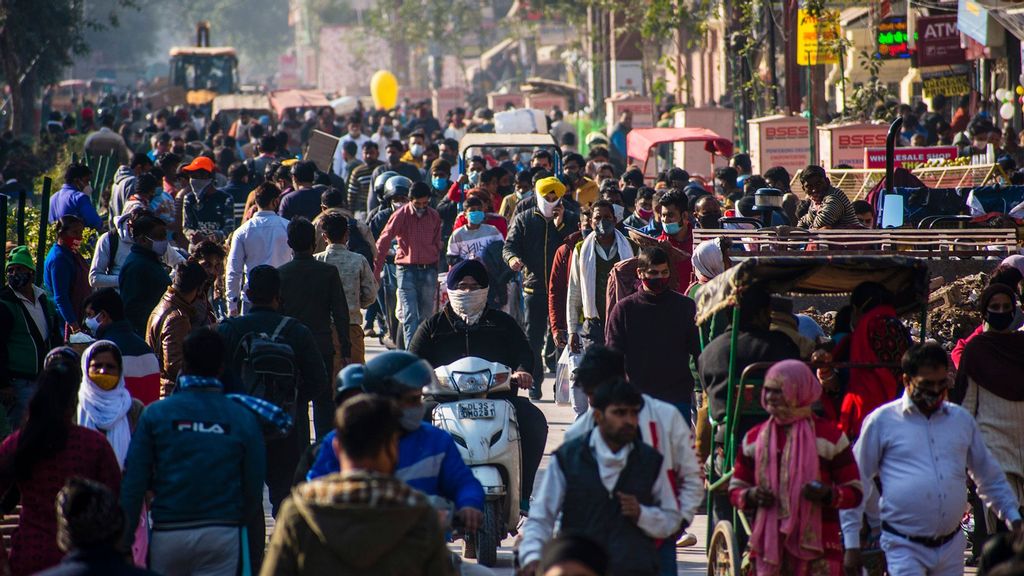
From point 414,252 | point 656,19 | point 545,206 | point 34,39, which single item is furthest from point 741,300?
point 34,39

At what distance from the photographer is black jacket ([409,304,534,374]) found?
8.80m

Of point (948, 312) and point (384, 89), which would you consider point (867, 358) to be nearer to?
point (948, 312)

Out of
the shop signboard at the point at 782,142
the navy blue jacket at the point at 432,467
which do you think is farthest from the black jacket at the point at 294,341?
the shop signboard at the point at 782,142

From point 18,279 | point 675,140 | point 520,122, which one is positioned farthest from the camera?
point 520,122

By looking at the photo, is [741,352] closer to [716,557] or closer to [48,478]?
[716,557]

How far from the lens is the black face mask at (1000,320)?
7.86m

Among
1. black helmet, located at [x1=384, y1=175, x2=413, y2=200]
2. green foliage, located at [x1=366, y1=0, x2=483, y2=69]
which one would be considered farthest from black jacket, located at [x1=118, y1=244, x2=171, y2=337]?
green foliage, located at [x1=366, y1=0, x2=483, y2=69]

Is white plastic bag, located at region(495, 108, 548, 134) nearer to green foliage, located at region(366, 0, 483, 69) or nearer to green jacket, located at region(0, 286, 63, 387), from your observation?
green jacket, located at region(0, 286, 63, 387)

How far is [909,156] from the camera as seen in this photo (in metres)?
16.7

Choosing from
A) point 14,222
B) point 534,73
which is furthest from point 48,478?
point 534,73

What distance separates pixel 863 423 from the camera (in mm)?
6793

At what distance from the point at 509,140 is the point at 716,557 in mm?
12781

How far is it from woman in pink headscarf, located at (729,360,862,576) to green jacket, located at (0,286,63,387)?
432 cm

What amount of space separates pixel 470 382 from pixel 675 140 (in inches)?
509
